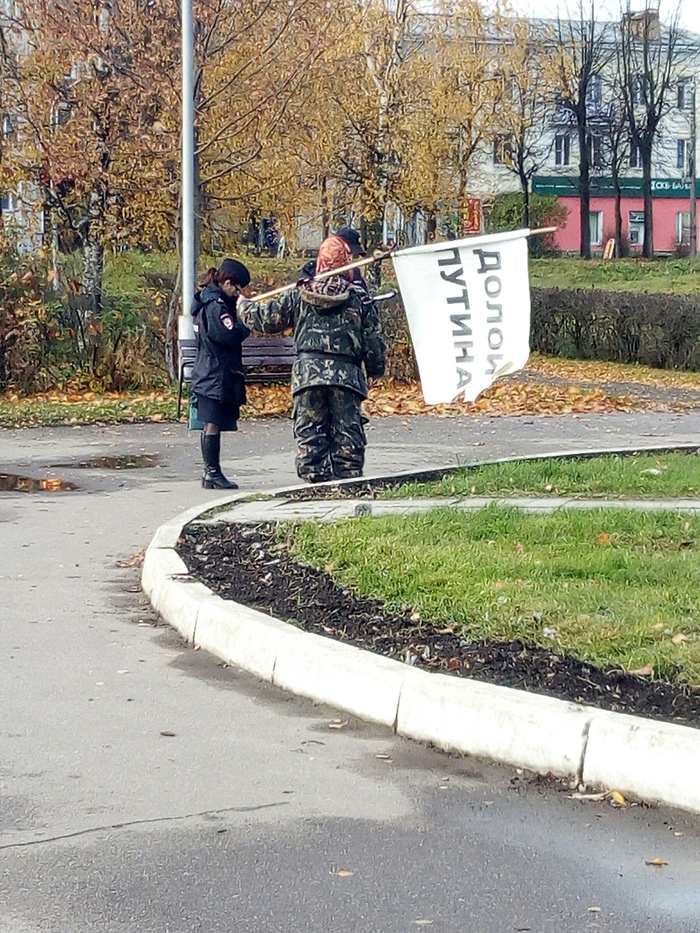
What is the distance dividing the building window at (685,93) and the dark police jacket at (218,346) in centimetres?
5799

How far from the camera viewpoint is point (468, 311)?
9438mm

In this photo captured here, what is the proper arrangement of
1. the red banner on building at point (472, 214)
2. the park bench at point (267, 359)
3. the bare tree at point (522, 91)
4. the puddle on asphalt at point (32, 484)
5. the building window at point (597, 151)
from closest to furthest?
the puddle on asphalt at point (32, 484), the park bench at point (267, 359), the red banner on building at point (472, 214), the bare tree at point (522, 91), the building window at point (597, 151)

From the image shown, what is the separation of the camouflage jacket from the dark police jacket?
25.7 inches

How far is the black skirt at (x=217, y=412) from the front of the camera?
37.4 feet

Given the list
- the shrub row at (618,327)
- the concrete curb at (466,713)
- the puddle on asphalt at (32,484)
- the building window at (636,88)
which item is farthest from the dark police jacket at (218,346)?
the building window at (636,88)

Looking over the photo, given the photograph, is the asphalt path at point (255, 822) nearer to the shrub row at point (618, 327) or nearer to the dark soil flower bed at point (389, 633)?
the dark soil flower bed at point (389, 633)

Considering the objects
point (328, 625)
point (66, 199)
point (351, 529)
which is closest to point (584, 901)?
point (328, 625)

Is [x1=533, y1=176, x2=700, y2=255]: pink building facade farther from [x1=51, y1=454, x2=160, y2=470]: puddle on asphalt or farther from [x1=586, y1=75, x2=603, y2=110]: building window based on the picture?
[x1=51, y1=454, x2=160, y2=470]: puddle on asphalt

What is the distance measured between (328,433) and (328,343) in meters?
0.80

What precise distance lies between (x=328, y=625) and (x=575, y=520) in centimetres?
250

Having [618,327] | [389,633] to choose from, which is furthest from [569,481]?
[618,327]

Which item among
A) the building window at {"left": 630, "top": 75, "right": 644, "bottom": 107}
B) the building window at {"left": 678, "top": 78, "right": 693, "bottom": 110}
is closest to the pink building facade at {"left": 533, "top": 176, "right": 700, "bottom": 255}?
the building window at {"left": 678, "top": 78, "right": 693, "bottom": 110}

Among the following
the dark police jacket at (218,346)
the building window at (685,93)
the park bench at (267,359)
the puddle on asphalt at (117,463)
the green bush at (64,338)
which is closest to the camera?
the dark police jacket at (218,346)

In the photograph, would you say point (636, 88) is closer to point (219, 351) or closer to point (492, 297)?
point (219, 351)
